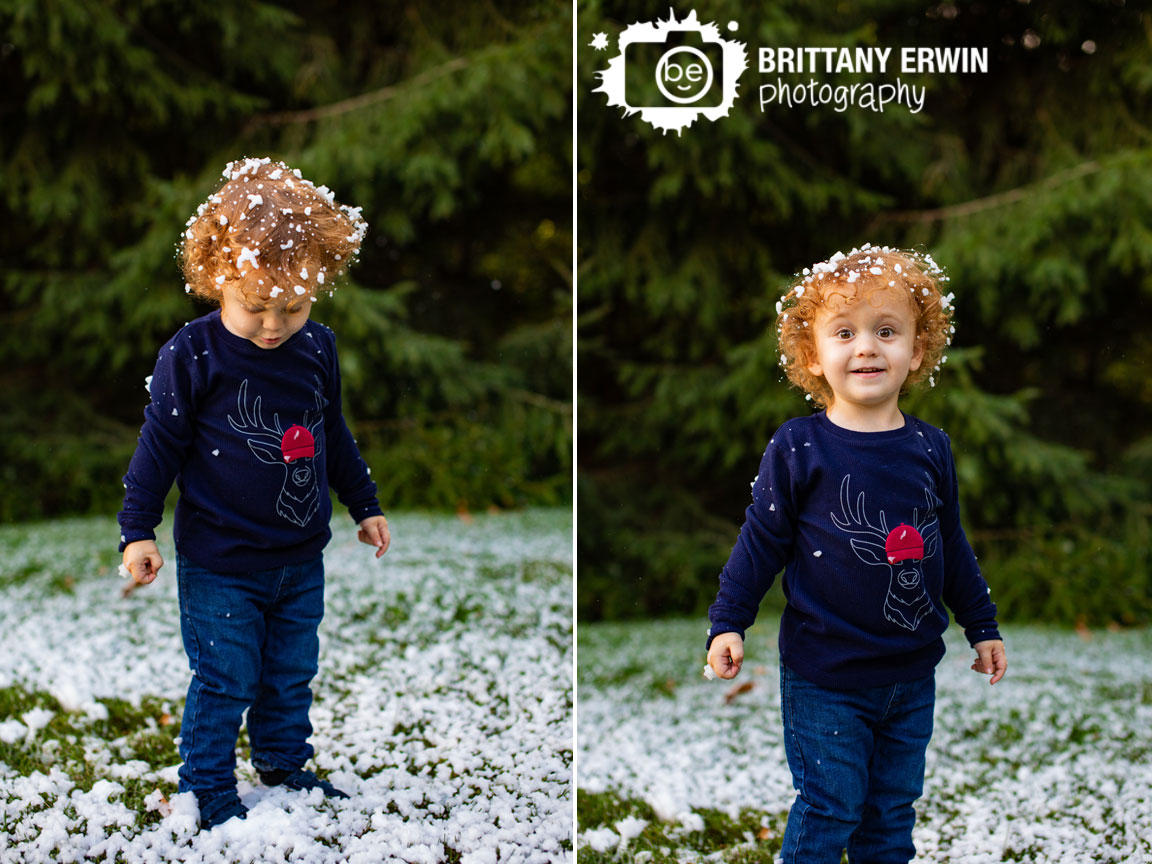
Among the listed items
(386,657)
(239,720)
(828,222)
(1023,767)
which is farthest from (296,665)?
(828,222)

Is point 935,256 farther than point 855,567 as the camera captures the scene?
Yes

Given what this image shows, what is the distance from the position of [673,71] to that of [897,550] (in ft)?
8.26

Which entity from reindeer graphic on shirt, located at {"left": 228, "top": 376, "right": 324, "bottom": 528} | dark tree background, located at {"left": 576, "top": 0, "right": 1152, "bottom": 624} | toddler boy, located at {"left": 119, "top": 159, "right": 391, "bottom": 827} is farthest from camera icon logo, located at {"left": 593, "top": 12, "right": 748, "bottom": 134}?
reindeer graphic on shirt, located at {"left": 228, "top": 376, "right": 324, "bottom": 528}

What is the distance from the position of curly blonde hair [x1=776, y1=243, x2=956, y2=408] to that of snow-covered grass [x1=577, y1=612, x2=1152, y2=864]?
113 centimetres

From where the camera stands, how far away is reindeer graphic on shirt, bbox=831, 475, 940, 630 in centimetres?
185

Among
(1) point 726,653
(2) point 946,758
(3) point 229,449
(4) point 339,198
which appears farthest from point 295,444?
(4) point 339,198

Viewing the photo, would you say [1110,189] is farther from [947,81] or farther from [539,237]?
[539,237]

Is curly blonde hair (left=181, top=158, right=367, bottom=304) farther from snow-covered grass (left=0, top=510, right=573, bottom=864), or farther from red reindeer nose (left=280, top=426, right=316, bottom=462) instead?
snow-covered grass (left=0, top=510, right=573, bottom=864)

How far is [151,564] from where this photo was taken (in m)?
2.05

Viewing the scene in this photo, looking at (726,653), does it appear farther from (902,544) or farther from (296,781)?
(296,781)

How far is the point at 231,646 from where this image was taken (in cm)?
216

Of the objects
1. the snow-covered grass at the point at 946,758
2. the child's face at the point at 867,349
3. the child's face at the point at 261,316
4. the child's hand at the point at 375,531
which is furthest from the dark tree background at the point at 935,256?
the child's face at the point at 261,316

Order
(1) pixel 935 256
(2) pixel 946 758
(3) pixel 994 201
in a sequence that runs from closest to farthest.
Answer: (2) pixel 946 758, (1) pixel 935 256, (3) pixel 994 201

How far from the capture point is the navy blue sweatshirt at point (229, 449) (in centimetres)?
207
